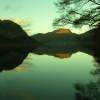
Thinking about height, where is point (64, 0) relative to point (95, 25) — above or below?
above

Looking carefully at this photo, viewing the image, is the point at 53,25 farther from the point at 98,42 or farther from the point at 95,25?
the point at 98,42

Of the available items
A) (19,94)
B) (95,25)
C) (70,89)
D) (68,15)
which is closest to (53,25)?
(68,15)

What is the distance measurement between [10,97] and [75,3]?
8.98m

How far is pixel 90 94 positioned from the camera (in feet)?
36.4

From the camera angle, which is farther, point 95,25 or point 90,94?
point 95,25

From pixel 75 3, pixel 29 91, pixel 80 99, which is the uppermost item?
pixel 75 3

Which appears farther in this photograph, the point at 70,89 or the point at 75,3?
the point at 75,3

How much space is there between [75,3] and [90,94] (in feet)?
27.5

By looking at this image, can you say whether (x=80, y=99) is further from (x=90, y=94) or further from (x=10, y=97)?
(x=10, y=97)

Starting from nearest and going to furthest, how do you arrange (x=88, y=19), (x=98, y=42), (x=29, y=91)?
(x=29, y=91)
(x=88, y=19)
(x=98, y=42)

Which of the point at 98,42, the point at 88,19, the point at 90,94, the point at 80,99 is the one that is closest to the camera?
the point at 80,99

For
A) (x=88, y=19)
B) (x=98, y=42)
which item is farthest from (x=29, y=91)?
(x=98, y=42)

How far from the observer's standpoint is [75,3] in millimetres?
18641

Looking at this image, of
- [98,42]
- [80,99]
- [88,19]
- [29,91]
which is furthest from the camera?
[98,42]
